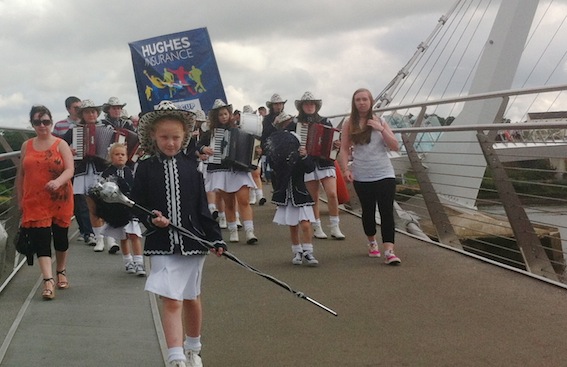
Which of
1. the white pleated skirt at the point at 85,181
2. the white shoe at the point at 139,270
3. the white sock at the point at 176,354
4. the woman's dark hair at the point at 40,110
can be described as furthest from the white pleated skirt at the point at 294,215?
the white sock at the point at 176,354

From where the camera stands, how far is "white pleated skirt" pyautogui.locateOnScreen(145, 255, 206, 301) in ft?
16.5

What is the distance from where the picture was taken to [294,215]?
355 inches

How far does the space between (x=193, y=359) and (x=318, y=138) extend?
527 centimetres

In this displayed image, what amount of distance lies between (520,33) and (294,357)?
19508 millimetres

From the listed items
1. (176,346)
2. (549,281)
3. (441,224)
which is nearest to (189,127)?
(176,346)

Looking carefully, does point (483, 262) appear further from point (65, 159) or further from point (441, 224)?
point (65, 159)

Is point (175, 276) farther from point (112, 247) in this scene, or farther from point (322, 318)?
point (112, 247)

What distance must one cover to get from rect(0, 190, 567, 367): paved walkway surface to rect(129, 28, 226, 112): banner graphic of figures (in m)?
7.79

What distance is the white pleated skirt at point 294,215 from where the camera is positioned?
894cm

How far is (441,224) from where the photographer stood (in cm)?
980

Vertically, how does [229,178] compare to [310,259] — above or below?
above

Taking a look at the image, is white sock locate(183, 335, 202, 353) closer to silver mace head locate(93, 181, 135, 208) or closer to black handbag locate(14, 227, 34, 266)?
silver mace head locate(93, 181, 135, 208)

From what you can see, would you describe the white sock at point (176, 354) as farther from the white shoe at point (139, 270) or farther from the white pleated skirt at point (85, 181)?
the white pleated skirt at point (85, 181)

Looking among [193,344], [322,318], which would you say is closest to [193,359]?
[193,344]
